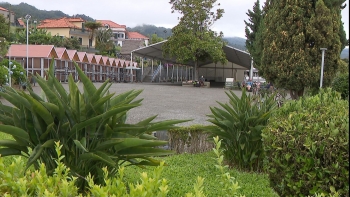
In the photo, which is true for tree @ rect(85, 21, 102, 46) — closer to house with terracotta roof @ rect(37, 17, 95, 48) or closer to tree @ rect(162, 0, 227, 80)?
house with terracotta roof @ rect(37, 17, 95, 48)

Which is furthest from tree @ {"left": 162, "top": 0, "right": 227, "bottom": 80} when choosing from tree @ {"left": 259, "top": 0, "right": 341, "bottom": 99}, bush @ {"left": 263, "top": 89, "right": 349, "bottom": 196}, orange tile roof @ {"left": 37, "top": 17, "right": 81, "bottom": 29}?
orange tile roof @ {"left": 37, "top": 17, "right": 81, "bottom": 29}

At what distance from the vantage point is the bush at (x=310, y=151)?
2.70 m

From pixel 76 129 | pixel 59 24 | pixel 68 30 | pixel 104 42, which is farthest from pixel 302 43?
pixel 59 24

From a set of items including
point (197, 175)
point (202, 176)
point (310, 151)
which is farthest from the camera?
point (197, 175)

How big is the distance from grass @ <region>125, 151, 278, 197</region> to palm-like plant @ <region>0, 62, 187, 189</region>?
0.68m

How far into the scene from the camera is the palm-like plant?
2.55 metres

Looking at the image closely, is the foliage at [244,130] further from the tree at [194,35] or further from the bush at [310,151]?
the tree at [194,35]

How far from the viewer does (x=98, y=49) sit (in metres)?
58.0

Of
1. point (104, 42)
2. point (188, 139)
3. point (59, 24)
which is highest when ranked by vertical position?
point (59, 24)

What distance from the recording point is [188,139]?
6234mm

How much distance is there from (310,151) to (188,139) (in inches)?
140

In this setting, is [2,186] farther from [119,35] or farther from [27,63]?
[119,35]

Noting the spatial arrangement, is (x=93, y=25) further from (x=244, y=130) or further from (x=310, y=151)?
(x=310, y=151)

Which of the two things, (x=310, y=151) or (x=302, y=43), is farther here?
(x=302, y=43)
